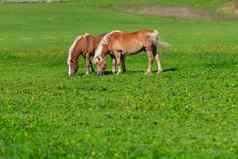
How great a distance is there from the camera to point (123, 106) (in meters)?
17.7

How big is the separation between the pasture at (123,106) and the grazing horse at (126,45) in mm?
827

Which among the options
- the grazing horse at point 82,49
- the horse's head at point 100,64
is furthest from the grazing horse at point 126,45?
the grazing horse at point 82,49

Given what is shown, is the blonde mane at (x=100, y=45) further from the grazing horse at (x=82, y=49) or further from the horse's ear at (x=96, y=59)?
the grazing horse at (x=82, y=49)

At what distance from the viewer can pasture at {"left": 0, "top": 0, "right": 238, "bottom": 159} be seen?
40.1 feet

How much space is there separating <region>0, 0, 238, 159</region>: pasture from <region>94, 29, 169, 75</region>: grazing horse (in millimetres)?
827

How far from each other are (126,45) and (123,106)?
31.6 feet

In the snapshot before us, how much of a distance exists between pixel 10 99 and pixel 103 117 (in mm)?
4316

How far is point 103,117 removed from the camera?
15812 millimetres

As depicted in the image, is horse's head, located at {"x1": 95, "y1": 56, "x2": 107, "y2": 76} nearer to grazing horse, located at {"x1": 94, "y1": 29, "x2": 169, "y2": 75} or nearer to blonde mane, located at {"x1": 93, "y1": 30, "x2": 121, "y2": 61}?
grazing horse, located at {"x1": 94, "y1": 29, "x2": 169, "y2": 75}

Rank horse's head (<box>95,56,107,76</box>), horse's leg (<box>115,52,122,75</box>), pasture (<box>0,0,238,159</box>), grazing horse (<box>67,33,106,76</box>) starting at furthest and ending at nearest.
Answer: grazing horse (<box>67,33,106,76</box>), horse's head (<box>95,56,107,76</box>), horse's leg (<box>115,52,122,75</box>), pasture (<box>0,0,238,159</box>)

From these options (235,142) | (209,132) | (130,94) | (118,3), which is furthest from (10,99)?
(118,3)

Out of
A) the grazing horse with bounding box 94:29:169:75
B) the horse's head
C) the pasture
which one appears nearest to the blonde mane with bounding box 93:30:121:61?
the grazing horse with bounding box 94:29:169:75

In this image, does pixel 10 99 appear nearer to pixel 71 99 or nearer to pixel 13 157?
pixel 71 99

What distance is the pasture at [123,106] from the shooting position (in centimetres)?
1221
